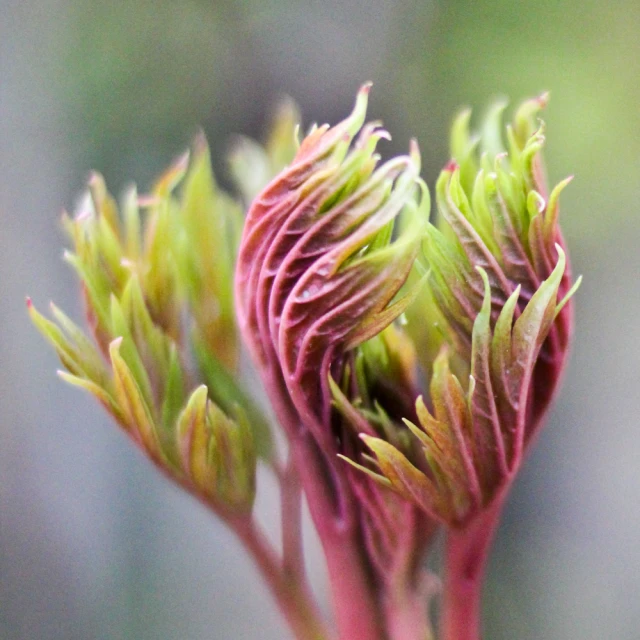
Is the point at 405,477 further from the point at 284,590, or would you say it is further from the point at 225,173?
the point at 225,173

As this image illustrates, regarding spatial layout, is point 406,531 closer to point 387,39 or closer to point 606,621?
point 606,621

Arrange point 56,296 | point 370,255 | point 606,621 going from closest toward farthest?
point 370,255 < point 606,621 < point 56,296

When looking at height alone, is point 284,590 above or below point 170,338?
below

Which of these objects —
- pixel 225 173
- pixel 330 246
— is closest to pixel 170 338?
pixel 330 246

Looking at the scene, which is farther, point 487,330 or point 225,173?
point 225,173

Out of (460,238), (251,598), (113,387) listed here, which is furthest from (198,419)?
(251,598)

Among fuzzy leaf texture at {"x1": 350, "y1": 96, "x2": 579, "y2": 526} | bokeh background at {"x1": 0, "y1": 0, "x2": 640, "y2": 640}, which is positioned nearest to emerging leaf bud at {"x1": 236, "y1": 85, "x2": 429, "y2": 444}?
fuzzy leaf texture at {"x1": 350, "y1": 96, "x2": 579, "y2": 526}
